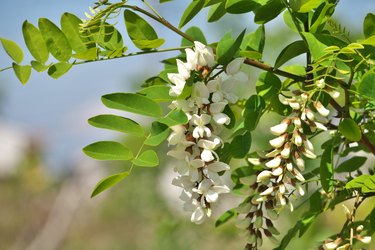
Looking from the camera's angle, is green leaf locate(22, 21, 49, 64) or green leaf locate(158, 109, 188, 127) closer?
green leaf locate(158, 109, 188, 127)

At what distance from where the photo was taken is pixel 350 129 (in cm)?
68

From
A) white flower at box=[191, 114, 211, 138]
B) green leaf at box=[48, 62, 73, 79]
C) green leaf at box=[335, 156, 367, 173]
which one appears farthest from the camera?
green leaf at box=[335, 156, 367, 173]

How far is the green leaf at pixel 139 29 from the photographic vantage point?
0.71m

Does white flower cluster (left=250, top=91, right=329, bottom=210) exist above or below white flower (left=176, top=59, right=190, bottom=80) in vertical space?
below

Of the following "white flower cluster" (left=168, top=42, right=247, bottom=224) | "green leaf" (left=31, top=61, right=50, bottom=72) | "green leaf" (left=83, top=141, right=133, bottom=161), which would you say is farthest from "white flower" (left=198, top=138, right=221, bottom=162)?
"green leaf" (left=31, top=61, right=50, bottom=72)

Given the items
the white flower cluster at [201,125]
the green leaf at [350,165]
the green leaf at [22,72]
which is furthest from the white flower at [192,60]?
the green leaf at [350,165]

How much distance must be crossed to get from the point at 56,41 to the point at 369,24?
1.09ft

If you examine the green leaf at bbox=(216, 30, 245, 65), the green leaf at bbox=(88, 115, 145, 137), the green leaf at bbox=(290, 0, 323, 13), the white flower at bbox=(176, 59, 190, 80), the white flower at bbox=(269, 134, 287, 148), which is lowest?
the green leaf at bbox=(88, 115, 145, 137)

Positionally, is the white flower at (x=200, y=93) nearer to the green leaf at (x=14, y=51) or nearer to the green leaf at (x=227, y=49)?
the green leaf at (x=227, y=49)

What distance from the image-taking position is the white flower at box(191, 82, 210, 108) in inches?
24.7

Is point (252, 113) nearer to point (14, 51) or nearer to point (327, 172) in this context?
point (327, 172)

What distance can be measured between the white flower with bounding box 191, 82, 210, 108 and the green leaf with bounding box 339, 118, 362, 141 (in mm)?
149

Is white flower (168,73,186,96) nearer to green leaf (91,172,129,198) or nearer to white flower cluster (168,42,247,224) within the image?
white flower cluster (168,42,247,224)

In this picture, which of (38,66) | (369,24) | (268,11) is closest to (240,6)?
(268,11)
